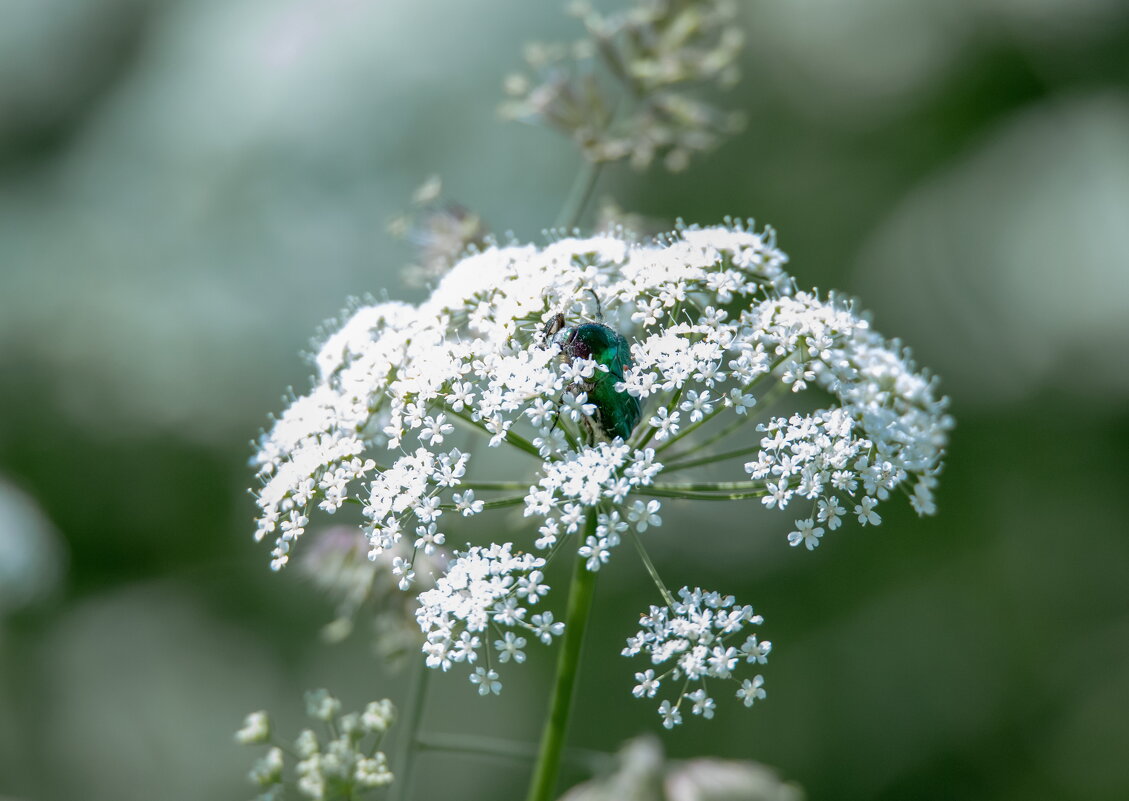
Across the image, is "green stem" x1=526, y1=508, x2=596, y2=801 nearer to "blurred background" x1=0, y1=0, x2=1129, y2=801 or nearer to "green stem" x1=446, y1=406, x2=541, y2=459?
"green stem" x1=446, y1=406, x2=541, y2=459

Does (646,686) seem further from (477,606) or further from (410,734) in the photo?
(410,734)

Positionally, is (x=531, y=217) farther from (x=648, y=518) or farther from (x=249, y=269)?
(x=648, y=518)

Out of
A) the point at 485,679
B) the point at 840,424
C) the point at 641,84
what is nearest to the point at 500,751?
the point at 485,679

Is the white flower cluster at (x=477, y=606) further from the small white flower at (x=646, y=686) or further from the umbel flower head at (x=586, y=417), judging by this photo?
the small white flower at (x=646, y=686)

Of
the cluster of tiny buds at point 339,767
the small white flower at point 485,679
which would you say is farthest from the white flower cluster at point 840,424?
the cluster of tiny buds at point 339,767

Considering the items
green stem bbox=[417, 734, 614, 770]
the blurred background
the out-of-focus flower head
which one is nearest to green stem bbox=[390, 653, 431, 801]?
green stem bbox=[417, 734, 614, 770]
